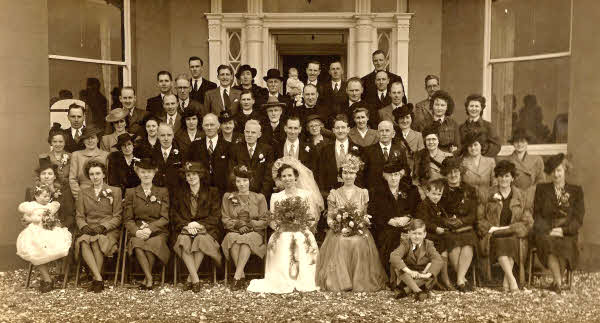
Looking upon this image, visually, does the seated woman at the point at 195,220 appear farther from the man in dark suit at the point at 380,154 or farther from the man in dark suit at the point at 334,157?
the man in dark suit at the point at 380,154

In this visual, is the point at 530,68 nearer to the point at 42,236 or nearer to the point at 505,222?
the point at 505,222

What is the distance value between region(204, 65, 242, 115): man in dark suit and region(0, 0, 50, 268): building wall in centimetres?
184

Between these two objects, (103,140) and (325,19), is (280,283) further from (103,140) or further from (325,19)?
(325,19)

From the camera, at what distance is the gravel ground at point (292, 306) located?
5305 mm

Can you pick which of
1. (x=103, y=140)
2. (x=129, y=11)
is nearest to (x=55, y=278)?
(x=103, y=140)

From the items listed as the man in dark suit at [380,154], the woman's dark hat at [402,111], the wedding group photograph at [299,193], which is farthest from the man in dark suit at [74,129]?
the woman's dark hat at [402,111]

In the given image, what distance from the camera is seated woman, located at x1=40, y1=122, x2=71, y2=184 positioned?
22.3 feet

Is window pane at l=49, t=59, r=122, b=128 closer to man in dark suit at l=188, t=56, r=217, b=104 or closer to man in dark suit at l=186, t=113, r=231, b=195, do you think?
man in dark suit at l=188, t=56, r=217, b=104

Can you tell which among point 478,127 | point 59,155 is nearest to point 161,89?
point 59,155

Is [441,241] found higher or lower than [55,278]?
higher

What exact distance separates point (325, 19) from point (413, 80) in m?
1.48

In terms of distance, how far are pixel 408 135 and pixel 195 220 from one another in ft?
7.84

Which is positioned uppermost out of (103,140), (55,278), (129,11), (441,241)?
(129,11)

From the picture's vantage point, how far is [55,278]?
674 centimetres
